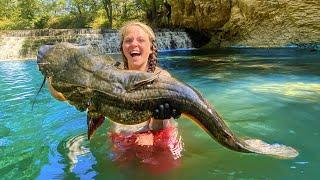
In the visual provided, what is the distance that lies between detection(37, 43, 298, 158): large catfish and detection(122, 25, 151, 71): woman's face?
1.00 metres

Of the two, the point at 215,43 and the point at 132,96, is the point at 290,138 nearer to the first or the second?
the point at 132,96

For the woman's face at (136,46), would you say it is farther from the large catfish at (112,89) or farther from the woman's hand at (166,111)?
the woman's hand at (166,111)

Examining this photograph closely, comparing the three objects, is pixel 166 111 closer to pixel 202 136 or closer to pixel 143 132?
pixel 143 132

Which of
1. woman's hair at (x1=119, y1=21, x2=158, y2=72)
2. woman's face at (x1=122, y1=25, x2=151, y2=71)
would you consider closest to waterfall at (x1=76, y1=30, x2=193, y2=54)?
woman's hair at (x1=119, y1=21, x2=158, y2=72)

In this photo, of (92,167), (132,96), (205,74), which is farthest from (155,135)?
(205,74)

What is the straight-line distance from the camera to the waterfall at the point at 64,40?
23.8 m

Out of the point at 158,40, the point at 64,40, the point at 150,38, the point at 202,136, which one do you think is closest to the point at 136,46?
the point at 150,38

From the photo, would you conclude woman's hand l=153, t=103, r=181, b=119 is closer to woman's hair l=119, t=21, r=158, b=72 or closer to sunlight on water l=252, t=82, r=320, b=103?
woman's hair l=119, t=21, r=158, b=72

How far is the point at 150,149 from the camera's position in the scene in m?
4.41

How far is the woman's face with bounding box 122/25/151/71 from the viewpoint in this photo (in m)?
4.17

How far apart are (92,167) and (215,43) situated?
79.7ft

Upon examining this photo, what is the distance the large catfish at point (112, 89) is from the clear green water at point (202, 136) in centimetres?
101

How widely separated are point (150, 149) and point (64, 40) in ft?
67.2

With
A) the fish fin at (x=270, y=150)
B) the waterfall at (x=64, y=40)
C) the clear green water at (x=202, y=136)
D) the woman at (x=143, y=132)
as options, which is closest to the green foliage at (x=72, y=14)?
the waterfall at (x=64, y=40)
